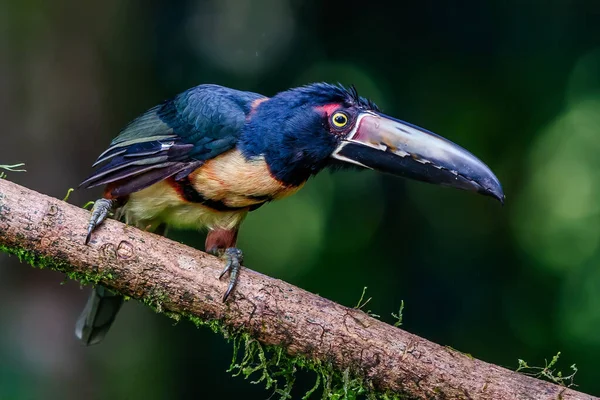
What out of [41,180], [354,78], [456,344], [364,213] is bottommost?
[41,180]

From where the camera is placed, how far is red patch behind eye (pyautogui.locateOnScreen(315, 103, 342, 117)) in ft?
9.51

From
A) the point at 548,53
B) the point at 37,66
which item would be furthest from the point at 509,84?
the point at 37,66

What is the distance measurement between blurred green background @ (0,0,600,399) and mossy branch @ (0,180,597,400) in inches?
78.3

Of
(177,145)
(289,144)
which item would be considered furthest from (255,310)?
→ (177,145)

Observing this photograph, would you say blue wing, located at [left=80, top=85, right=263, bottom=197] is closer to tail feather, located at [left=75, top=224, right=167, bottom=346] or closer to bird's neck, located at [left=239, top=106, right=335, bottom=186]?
bird's neck, located at [left=239, top=106, right=335, bottom=186]

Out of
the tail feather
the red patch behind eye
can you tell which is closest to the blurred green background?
the tail feather

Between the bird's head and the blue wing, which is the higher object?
the bird's head

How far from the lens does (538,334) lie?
4676 mm

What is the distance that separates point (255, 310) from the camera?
251cm

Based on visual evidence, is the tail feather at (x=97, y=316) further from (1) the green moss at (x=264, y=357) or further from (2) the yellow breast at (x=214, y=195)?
(1) the green moss at (x=264, y=357)

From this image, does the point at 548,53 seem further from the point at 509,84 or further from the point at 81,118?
the point at 81,118

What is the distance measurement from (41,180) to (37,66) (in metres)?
0.75

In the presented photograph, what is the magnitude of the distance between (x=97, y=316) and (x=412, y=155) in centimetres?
169

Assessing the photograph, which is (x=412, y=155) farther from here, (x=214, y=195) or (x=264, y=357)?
(x=264, y=357)
